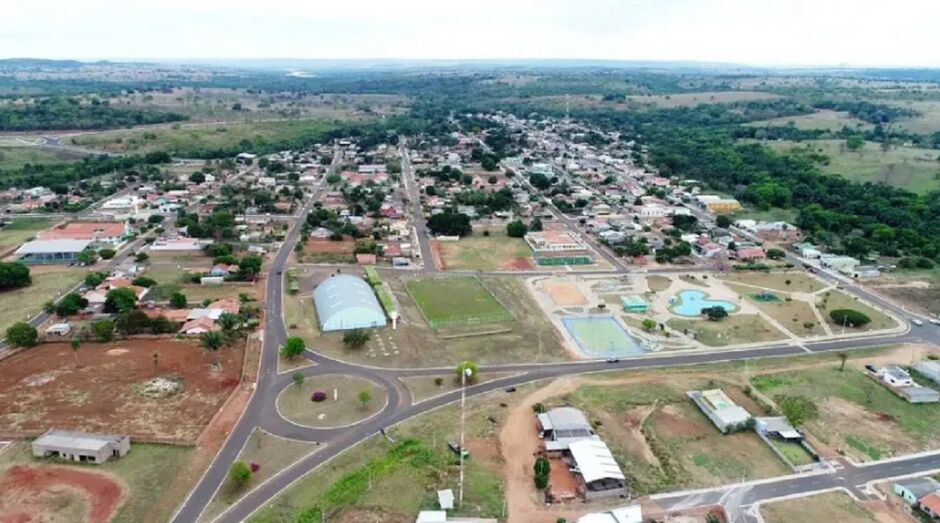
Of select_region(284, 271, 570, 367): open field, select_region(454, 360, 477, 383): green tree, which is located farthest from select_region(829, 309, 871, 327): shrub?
select_region(454, 360, 477, 383): green tree

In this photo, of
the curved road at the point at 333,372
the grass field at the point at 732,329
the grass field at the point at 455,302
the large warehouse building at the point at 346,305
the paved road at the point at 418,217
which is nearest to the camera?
the curved road at the point at 333,372

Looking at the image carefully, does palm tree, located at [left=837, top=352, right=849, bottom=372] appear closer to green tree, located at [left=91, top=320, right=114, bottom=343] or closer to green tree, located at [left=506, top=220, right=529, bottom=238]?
green tree, located at [left=506, top=220, right=529, bottom=238]

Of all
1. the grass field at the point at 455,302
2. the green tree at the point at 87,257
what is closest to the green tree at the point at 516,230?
the grass field at the point at 455,302

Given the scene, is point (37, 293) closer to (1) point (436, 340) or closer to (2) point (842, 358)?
(1) point (436, 340)

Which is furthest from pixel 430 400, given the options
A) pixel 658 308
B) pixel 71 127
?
pixel 71 127

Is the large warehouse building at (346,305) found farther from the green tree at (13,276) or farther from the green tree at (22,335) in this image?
the green tree at (13,276)

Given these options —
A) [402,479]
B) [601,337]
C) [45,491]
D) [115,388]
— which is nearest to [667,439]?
[601,337]

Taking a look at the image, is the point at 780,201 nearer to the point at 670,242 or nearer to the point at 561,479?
the point at 670,242
